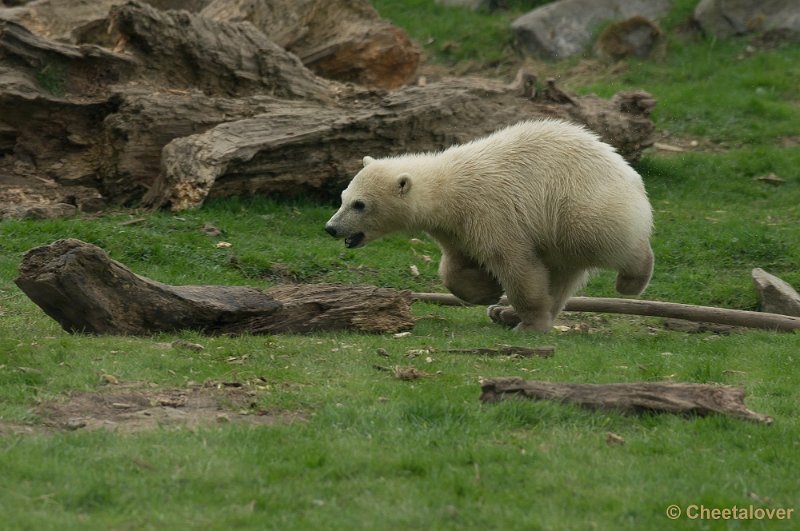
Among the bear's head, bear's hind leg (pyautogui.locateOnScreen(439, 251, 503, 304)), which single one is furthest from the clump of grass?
bear's hind leg (pyautogui.locateOnScreen(439, 251, 503, 304))

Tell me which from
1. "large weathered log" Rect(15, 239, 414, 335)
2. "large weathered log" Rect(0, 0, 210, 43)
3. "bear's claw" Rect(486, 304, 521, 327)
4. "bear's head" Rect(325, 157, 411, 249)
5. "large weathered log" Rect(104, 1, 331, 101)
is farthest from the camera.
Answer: "large weathered log" Rect(0, 0, 210, 43)

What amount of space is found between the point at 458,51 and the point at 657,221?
9.50 meters

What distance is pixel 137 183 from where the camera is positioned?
553 inches

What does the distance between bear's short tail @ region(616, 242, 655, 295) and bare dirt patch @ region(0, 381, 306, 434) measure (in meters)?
4.28

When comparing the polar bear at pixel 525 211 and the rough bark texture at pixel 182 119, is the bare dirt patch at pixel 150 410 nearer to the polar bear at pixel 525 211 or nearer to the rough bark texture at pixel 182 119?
the polar bear at pixel 525 211

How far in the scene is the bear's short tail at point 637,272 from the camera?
10016mm

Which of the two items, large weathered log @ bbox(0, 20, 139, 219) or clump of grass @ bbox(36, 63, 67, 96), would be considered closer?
large weathered log @ bbox(0, 20, 139, 219)

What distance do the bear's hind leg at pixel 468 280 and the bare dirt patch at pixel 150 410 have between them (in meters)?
3.67

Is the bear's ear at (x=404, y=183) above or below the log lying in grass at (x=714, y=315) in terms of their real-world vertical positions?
above

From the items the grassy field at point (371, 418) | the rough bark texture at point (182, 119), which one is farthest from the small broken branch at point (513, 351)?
the rough bark texture at point (182, 119)

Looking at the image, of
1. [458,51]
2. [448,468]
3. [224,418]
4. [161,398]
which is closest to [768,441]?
[448,468]

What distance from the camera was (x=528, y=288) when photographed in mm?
9922

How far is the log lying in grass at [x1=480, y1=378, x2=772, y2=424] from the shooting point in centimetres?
668

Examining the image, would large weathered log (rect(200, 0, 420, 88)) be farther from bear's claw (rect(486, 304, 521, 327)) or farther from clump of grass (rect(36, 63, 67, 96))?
bear's claw (rect(486, 304, 521, 327))
